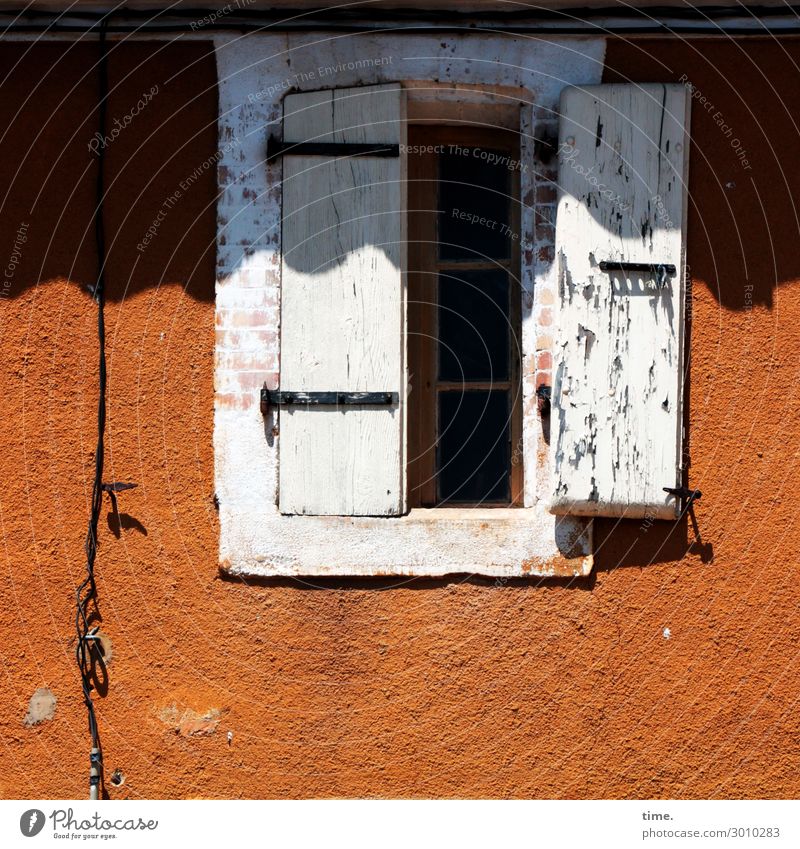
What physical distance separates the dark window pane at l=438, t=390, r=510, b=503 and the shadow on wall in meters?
0.99

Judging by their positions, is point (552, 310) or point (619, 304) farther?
point (552, 310)

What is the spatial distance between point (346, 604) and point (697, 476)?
1266mm

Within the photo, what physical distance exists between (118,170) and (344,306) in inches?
37.0

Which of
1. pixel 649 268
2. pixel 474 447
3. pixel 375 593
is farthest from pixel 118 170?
pixel 649 268

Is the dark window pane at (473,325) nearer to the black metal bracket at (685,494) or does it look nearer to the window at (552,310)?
the window at (552,310)

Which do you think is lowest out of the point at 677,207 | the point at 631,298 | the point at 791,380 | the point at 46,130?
the point at 791,380

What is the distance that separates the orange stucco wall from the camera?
4266mm

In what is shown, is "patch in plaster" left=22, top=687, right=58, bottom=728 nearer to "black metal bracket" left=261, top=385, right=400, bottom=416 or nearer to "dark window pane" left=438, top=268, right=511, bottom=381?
"black metal bracket" left=261, top=385, right=400, bottom=416

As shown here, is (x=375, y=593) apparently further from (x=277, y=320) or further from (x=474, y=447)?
(x=277, y=320)

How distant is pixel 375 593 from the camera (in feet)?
14.1

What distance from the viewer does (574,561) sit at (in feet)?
14.1

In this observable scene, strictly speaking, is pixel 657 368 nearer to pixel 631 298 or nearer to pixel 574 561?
pixel 631 298

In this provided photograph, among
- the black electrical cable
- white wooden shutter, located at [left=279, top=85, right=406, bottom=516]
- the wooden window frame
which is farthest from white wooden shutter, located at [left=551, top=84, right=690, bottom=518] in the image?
the black electrical cable
